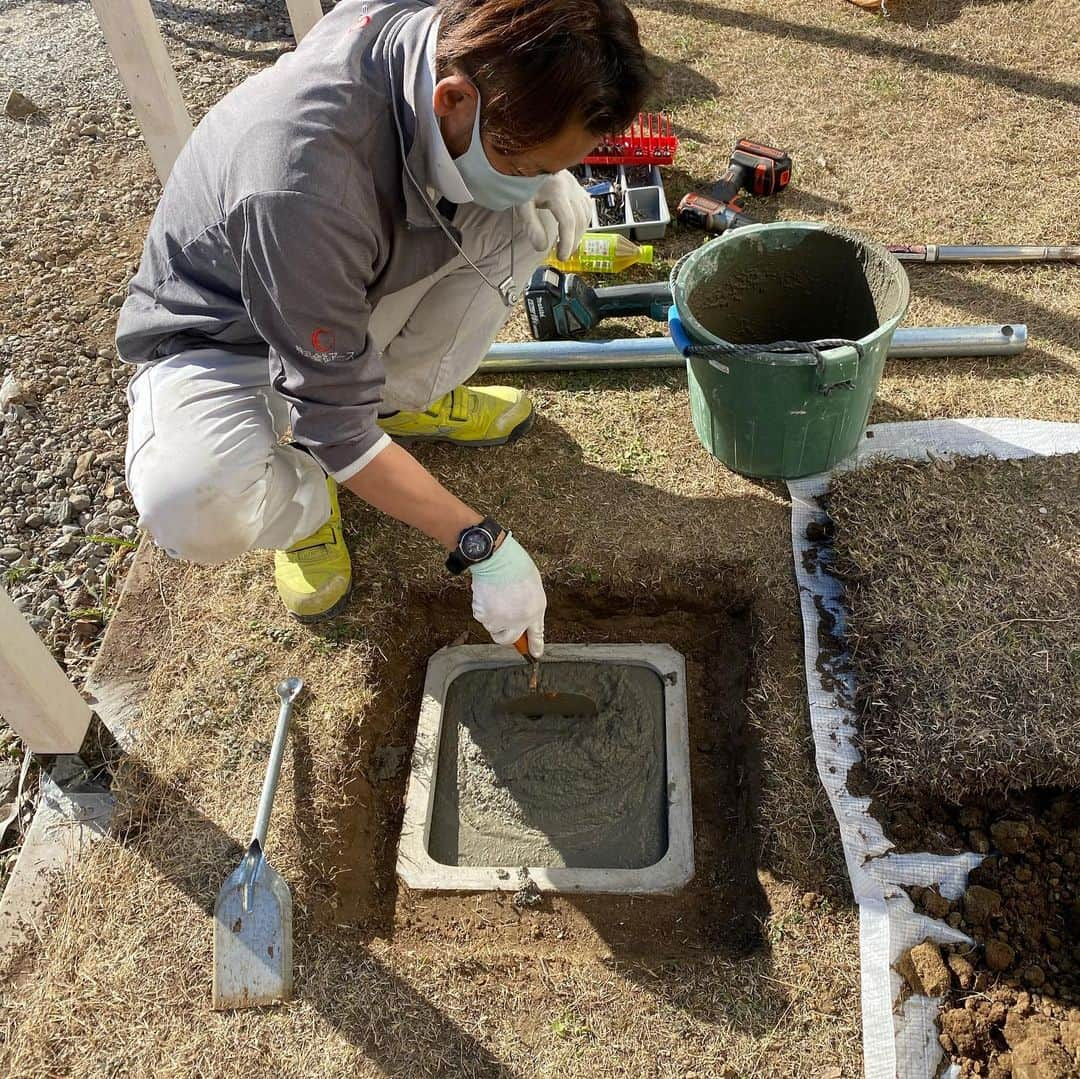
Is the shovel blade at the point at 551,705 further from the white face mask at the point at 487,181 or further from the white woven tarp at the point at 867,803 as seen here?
the white face mask at the point at 487,181

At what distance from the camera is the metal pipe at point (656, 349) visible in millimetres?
2701

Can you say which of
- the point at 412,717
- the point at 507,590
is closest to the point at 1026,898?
the point at 507,590

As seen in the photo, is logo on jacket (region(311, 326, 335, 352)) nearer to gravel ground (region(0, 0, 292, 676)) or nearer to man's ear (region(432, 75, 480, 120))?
man's ear (region(432, 75, 480, 120))

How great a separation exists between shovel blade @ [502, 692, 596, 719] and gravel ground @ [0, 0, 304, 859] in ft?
3.91

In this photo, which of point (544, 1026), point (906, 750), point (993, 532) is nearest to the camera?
point (544, 1026)

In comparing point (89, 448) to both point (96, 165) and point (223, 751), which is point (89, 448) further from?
point (96, 165)

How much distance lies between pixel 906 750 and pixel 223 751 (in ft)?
5.14

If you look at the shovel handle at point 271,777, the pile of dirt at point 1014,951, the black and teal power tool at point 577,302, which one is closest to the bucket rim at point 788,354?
the black and teal power tool at point 577,302

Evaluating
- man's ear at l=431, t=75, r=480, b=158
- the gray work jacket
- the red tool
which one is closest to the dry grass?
the red tool

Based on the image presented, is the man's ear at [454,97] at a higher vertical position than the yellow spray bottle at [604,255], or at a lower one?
higher

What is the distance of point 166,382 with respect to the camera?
1873mm

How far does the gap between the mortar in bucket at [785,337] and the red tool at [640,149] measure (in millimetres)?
1177

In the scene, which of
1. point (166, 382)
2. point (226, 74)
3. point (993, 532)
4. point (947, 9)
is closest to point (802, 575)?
point (993, 532)

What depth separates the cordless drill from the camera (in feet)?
10.5
